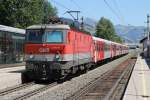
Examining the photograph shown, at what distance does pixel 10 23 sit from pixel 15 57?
26.0 m

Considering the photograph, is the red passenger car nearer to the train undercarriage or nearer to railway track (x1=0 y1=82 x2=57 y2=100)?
the train undercarriage

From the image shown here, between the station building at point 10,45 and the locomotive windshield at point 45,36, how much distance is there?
37.1 ft

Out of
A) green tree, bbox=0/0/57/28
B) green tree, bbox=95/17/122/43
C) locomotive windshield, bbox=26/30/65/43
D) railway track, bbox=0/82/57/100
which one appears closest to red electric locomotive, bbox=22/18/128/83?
locomotive windshield, bbox=26/30/65/43

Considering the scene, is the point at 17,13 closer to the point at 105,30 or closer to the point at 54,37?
the point at 54,37

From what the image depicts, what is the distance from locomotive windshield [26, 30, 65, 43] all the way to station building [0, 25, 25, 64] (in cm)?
1130

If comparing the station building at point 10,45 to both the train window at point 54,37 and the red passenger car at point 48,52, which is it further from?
the train window at point 54,37

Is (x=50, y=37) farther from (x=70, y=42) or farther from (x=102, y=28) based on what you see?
(x=102, y=28)

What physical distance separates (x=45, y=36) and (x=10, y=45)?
46.2 feet

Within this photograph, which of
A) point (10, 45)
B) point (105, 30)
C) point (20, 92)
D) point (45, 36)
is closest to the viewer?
point (20, 92)

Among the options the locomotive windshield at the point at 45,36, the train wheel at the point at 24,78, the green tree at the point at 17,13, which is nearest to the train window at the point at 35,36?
the locomotive windshield at the point at 45,36

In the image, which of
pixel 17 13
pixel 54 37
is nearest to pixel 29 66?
pixel 54 37

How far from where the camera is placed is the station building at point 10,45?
33.6 metres

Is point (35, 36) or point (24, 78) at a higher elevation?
point (35, 36)

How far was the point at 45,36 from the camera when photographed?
21.9m
